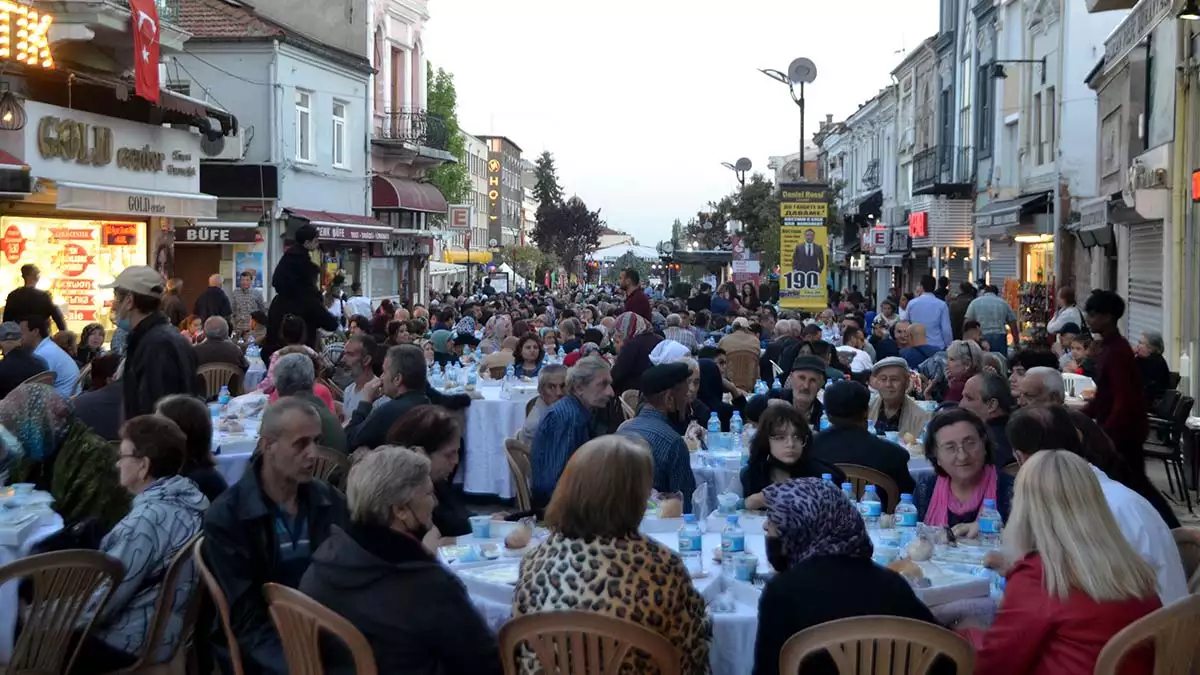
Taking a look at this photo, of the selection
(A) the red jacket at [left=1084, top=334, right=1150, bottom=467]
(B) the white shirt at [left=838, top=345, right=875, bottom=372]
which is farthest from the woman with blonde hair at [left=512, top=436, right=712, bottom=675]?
(B) the white shirt at [left=838, top=345, right=875, bottom=372]

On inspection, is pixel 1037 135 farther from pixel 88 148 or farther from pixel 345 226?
pixel 88 148

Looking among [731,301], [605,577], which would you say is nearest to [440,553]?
[605,577]

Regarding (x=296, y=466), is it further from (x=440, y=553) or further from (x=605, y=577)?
(x=605, y=577)

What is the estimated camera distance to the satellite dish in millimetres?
27328

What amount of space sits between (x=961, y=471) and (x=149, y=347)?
15.4ft

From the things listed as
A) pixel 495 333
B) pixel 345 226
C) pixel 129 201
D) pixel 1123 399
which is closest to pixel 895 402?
pixel 1123 399

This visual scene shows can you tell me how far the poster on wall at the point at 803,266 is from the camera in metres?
24.0

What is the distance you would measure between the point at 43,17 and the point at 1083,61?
1892cm

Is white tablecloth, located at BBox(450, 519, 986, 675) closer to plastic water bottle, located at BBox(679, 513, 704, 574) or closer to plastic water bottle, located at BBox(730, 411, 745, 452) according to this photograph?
plastic water bottle, located at BBox(679, 513, 704, 574)

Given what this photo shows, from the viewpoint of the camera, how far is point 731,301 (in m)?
25.3

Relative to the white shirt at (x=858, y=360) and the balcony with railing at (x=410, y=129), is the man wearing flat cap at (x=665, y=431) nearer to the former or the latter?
the white shirt at (x=858, y=360)

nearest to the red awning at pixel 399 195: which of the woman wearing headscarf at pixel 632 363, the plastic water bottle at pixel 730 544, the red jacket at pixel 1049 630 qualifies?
the woman wearing headscarf at pixel 632 363

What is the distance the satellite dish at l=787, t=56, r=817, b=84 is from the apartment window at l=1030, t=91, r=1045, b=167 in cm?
542

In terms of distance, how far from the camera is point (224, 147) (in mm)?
27062
